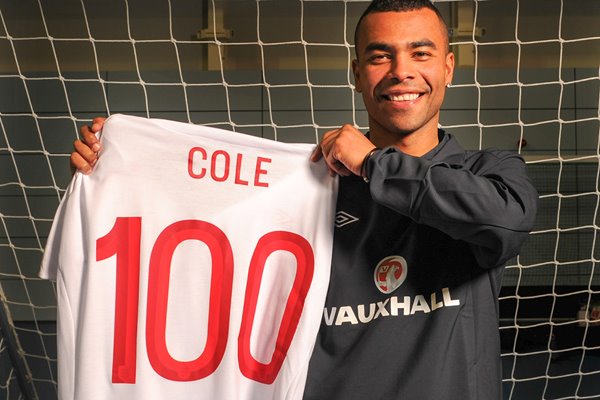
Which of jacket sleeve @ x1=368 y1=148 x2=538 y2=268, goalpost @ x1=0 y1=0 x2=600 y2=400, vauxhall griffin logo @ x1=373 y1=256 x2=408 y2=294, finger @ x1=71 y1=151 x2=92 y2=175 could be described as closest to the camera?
jacket sleeve @ x1=368 y1=148 x2=538 y2=268

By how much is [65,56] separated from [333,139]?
4.04m

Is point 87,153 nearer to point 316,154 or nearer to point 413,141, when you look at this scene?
point 316,154

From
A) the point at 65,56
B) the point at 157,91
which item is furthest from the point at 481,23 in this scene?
the point at 65,56

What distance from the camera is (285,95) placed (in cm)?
470

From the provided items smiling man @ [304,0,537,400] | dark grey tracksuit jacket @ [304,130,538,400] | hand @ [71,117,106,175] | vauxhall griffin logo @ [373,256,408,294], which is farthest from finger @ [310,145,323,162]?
hand @ [71,117,106,175]

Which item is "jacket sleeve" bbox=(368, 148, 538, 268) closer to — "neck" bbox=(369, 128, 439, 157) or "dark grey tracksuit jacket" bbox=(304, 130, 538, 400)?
"dark grey tracksuit jacket" bbox=(304, 130, 538, 400)

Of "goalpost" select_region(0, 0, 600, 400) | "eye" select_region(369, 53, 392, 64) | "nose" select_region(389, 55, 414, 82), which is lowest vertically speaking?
"goalpost" select_region(0, 0, 600, 400)

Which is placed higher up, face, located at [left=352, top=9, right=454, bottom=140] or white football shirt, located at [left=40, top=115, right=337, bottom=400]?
face, located at [left=352, top=9, right=454, bottom=140]

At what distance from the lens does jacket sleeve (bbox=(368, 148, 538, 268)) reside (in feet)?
3.33

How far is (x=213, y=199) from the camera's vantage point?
1292 millimetres

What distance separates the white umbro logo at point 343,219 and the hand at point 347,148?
3.1 inches

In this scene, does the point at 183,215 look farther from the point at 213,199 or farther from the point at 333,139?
the point at 333,139

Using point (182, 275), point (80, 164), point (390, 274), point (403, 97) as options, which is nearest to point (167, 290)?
point (182, 275)

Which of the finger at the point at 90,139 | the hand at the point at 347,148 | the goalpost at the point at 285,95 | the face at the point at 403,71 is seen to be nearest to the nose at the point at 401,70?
the face at the point at 403,71
